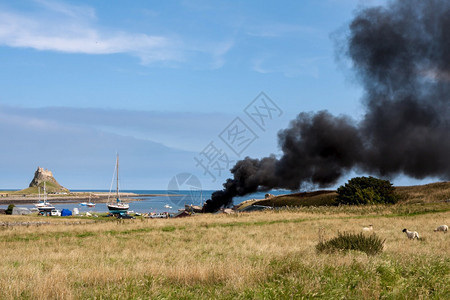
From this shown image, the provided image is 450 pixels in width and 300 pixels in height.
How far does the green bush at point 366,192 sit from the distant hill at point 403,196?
212 centimetres

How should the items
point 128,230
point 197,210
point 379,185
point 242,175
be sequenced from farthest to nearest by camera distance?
1. point 197,210
2. point 242,175
3. point 379,185
4. point 128,230

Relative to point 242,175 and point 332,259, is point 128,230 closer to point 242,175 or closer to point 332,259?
point 332,259

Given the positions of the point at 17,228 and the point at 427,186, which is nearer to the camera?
the point at 17,228

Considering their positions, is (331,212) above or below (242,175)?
below

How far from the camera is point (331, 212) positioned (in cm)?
4438

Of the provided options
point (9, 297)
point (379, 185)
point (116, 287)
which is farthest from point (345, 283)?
point (379, 185)

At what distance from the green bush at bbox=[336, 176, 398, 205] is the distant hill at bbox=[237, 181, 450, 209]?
83.3 inches

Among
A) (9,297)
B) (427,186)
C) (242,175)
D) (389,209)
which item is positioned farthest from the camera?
(242,175)

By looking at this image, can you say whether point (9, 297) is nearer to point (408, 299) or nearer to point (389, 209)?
point (408, 299)

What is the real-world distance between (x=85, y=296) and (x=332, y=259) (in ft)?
22.2

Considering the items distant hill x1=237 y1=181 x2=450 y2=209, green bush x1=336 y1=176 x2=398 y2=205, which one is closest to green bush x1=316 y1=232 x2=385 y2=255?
green bush x1=336 y1=176 x2=398 y2=205

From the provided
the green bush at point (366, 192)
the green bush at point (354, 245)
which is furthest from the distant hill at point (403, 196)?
the green bush at point (354, 245)

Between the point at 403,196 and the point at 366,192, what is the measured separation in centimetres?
860

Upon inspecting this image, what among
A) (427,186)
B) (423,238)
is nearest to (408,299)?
(423,238)
